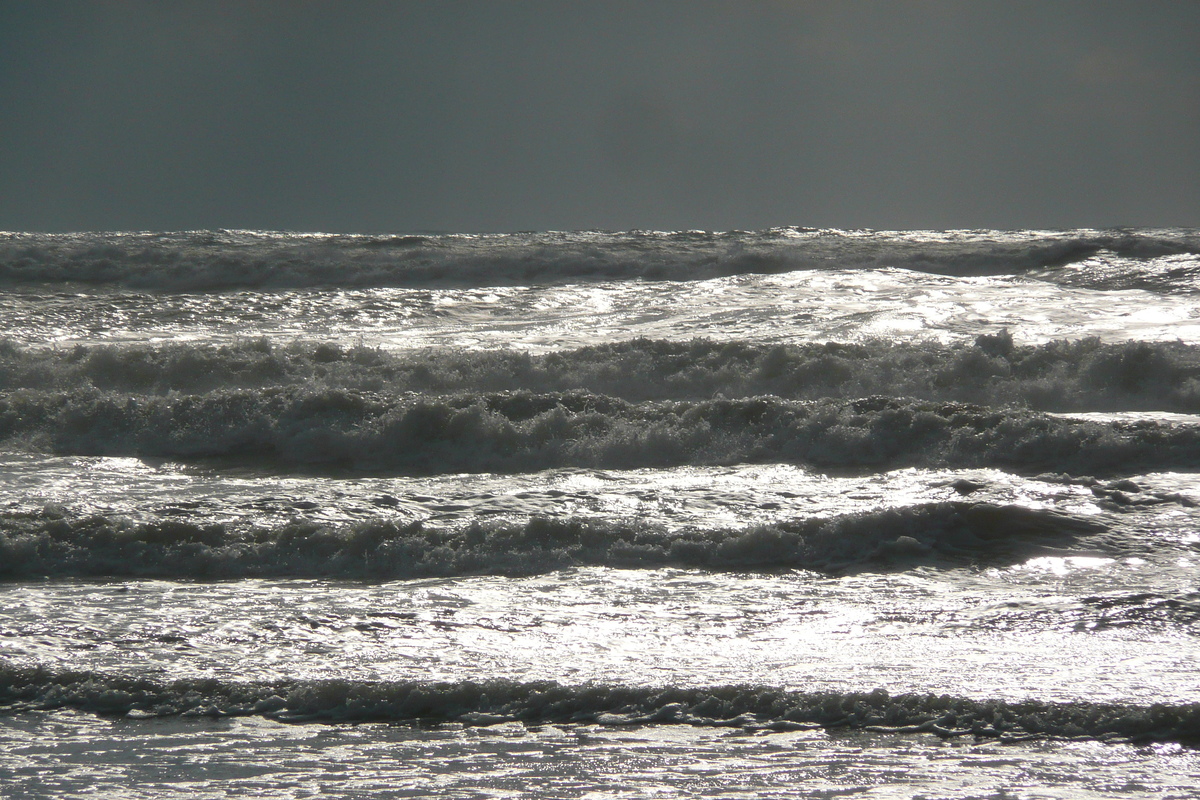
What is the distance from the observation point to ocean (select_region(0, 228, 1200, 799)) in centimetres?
300

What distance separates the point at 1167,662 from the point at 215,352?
7785mm

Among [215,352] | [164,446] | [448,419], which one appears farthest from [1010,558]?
[215,352]

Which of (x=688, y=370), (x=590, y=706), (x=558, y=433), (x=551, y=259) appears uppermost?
(x=551, y=259)

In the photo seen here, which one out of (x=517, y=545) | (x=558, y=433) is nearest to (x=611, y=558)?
(x=517, y=545)

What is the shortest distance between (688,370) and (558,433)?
1954mm

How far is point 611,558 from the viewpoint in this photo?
15.1 ft

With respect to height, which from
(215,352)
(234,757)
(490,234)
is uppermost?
(490,234)

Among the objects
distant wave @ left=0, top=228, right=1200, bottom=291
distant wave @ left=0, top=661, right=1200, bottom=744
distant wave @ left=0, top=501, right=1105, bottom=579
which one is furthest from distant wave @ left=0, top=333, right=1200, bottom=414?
distant wave @ left=0, top=661, right=1200, bottom=744

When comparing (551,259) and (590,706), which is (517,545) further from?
(551,259)

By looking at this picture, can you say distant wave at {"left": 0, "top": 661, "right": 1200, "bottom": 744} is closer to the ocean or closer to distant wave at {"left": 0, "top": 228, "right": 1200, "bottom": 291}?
the ocean

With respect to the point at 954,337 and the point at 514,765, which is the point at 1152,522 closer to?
the point at 514,765

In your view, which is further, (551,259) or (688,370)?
(551,259)

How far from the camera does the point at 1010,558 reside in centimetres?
452

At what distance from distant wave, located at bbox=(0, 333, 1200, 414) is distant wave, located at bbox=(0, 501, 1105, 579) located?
2.80m
